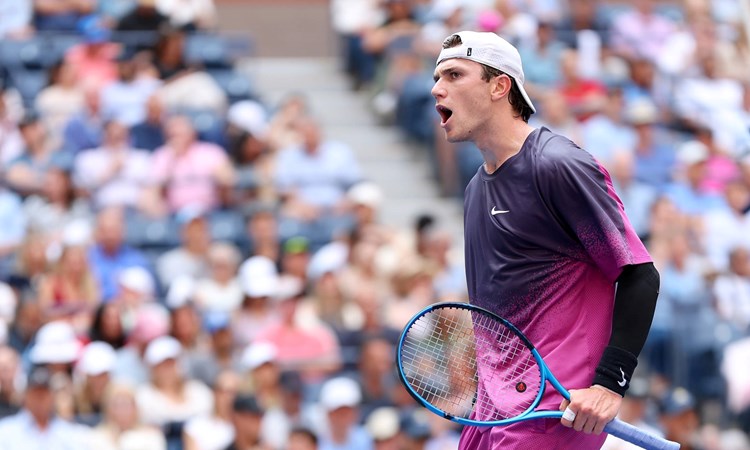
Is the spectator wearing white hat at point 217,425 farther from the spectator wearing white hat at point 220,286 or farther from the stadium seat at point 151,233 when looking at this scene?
the stadium seat at point 151,233

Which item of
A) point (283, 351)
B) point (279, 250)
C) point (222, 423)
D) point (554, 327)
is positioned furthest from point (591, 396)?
point (279, 250)

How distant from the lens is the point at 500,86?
391cm

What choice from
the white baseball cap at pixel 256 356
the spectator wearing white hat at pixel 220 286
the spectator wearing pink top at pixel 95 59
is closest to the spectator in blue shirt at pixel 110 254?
the spectator wearing white hat at pixel 220 286

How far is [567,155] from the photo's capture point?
12.3ft

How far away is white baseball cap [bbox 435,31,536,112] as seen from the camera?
3.89m

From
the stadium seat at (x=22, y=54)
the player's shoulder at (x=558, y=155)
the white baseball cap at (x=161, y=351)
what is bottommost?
the white baseball cap at (x=161, y=351)

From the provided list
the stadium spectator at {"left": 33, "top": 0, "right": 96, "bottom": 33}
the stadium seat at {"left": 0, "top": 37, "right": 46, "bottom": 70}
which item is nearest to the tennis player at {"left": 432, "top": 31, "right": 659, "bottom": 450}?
the stadium seat at {"left": 0, "top": 37, "right": 46, "bottom": 70}

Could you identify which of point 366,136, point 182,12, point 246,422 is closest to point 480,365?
point 246,422

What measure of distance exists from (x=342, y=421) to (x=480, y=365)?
3.87 metres

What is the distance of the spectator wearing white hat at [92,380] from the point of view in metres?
7.64

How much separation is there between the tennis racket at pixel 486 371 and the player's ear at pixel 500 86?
585 mm

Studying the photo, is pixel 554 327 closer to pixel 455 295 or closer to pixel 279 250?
pixel 455 295

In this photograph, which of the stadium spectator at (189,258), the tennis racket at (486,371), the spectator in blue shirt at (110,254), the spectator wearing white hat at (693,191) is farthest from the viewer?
the spectator wearing white hat at (693,191)

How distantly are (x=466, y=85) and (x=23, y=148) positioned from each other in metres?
6.40
